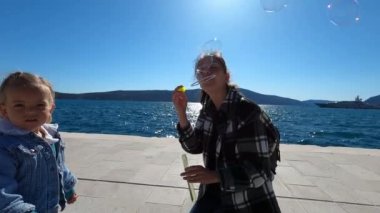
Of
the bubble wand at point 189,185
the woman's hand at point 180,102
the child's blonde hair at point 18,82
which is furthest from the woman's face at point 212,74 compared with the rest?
the child's blonde hair at point 18,82

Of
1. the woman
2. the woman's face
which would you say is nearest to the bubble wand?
the woman

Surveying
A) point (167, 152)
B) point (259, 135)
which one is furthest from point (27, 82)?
point (167, 152)

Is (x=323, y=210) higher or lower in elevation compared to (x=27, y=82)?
lower

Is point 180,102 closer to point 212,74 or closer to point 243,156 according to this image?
point 212,74

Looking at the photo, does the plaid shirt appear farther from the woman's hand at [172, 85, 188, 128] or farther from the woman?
the woman's hand at [172, 85, 188, 128]

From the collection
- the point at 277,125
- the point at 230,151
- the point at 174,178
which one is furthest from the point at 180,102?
the point at 277,125

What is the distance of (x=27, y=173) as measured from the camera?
188 centimetres

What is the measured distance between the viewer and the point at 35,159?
6.27 ft

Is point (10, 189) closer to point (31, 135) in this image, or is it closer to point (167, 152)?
point (31, 135)

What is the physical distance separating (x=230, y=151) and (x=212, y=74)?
1.88 feet

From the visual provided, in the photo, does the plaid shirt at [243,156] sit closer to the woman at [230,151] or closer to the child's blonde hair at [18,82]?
the woman at [230,151]

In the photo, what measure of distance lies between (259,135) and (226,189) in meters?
0.41

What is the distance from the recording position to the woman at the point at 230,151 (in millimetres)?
2053

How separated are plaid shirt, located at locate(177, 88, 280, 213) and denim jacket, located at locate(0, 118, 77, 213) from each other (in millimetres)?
1045
